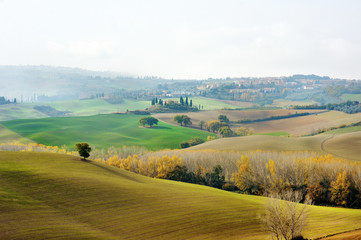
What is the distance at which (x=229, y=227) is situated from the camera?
47031mm

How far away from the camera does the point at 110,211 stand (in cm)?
4681

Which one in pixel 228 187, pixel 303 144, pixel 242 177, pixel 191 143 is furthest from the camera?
pixel 191 143

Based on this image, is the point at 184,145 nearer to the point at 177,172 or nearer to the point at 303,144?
the point at 303,144

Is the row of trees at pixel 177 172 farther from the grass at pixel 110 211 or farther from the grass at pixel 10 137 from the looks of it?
the grass at pixel 10 137

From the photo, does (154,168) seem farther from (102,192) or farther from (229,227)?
(229,227)

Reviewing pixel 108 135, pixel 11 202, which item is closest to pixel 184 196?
pixel 11 202

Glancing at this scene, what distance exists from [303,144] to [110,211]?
111145mm

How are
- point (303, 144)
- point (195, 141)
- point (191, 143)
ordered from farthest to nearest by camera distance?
1. point (195, 141)
2. point (191, 143)
3. point (303, 144)

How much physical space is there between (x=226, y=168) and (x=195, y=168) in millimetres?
10335

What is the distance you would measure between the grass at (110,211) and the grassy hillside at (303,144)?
74267mm

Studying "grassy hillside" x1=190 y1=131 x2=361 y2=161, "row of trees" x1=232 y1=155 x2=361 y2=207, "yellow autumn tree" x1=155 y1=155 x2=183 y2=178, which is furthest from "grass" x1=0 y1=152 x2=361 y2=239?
"grassy hillside" x1=190 y1=131 x2=361 y2=161

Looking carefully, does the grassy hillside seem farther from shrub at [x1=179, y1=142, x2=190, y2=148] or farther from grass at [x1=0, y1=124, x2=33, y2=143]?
grass at [x1=0, y1=124, x2=33, y2=143]

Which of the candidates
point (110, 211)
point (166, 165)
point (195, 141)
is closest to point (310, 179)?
point (166, 165)

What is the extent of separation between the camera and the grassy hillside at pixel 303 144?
130 meters
